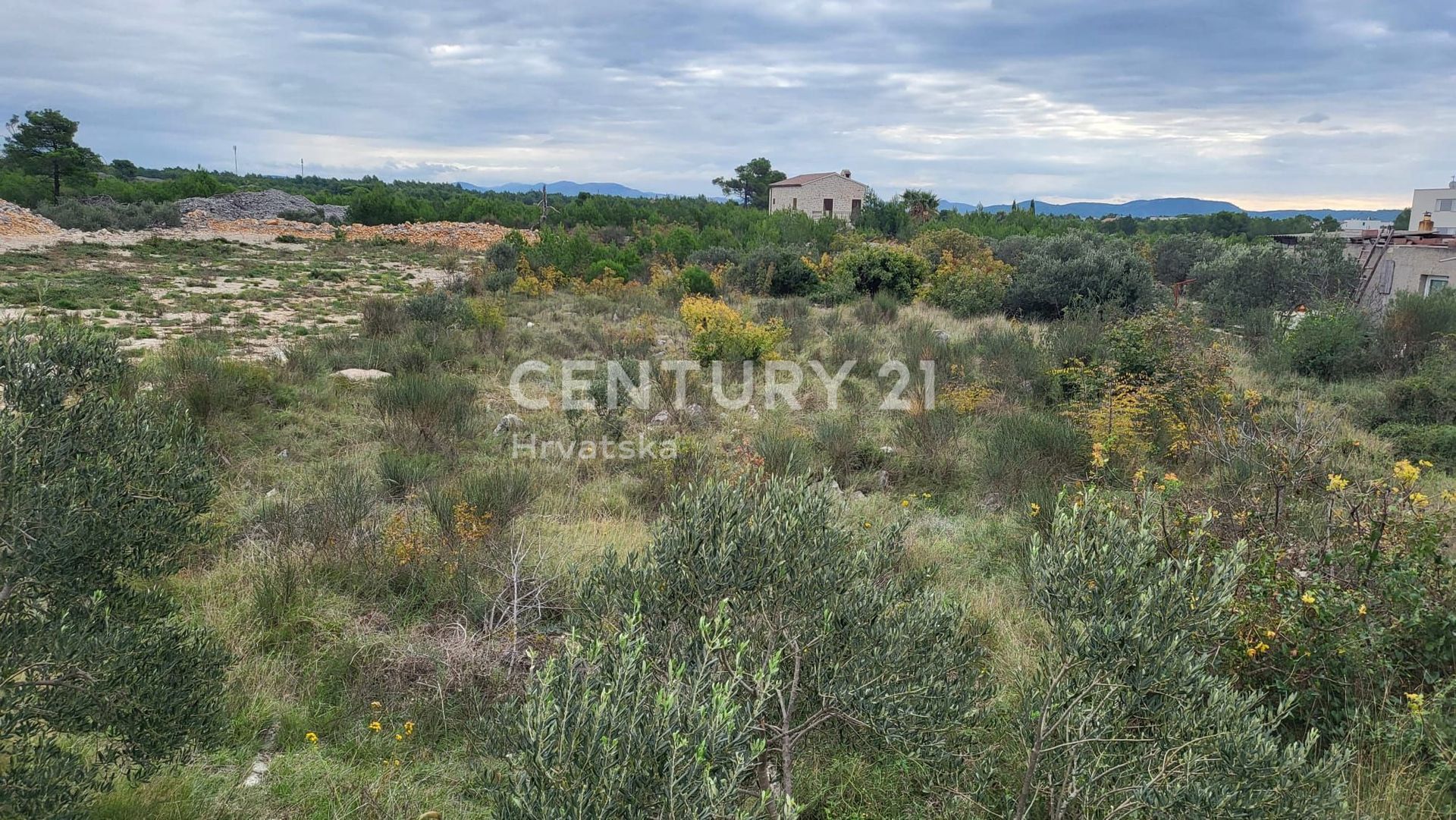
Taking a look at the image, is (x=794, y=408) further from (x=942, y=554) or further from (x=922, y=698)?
(x=922, y=698)

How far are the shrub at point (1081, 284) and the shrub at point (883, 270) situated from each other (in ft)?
7.88

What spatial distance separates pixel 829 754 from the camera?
301 cm

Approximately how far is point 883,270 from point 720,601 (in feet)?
56.2

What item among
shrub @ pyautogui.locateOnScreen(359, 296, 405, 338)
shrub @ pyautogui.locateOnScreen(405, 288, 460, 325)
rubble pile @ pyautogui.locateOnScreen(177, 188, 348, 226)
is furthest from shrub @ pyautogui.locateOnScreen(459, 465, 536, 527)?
rubble pile @ pyautogui.locateOnScreen(177, 188, 348, 226)

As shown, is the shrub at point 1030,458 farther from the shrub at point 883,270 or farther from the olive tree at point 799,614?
the shrub at point 883,270

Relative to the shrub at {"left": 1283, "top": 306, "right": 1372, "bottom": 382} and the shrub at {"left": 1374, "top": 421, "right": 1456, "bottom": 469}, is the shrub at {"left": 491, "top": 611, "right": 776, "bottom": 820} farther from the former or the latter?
the shrub at {"left": 1283, "top": 306, "right": 1372, "bottom": 382}

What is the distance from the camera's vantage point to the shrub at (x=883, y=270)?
1827 cm

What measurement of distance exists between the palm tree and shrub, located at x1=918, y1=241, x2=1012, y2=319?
18.6m

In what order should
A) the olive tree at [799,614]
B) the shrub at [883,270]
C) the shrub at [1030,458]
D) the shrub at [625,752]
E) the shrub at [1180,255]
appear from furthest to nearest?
the shrub at [1180,255]
the shrub at [883,270]
the shrub at [1030,458]
the olive tree at [799,614]
the shrub at [625,752]

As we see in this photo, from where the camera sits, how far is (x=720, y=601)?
212cm

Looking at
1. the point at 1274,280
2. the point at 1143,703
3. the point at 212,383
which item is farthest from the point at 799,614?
the point at 1274,280

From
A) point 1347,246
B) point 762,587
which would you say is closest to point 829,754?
point 762,587

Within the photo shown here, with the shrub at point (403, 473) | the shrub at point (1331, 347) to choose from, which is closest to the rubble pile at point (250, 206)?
the shrub at point (403, 473)

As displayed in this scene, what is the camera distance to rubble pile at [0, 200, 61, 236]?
2362cm
